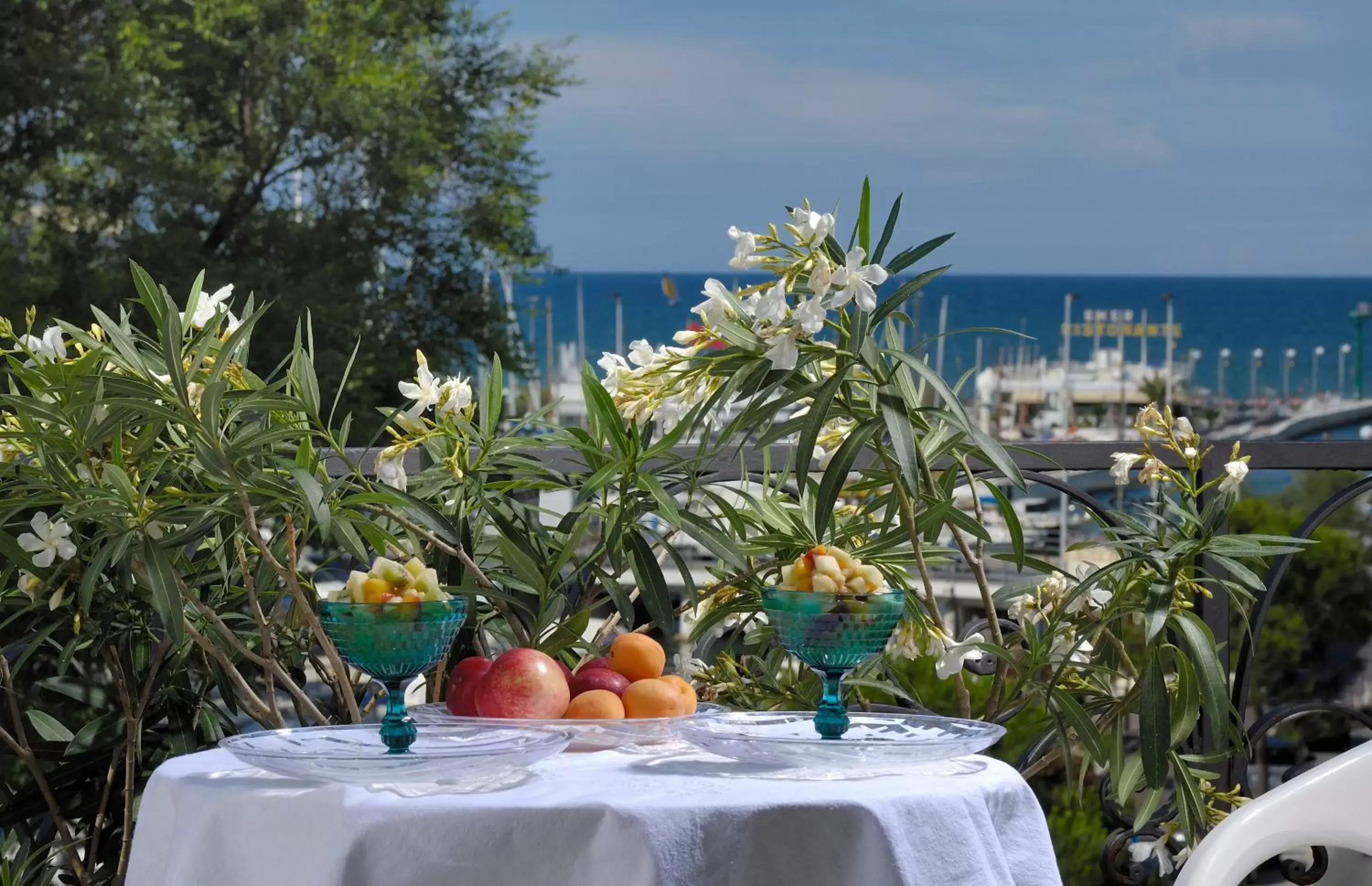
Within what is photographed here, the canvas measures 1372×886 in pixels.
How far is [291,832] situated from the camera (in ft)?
3.31

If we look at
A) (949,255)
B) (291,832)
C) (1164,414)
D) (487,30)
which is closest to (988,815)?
(291,832)

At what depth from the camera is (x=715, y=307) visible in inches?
56.0

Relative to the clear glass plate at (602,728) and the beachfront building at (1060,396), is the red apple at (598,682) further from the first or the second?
the beachfront building at (1060,396)

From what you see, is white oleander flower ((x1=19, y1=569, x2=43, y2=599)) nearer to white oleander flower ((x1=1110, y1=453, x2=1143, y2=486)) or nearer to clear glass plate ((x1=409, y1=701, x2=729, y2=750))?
clear glass plate ((x1=409, y1=701, x2=729, y2=750))

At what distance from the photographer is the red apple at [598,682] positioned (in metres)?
1.32

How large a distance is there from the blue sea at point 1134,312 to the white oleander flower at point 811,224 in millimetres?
49054

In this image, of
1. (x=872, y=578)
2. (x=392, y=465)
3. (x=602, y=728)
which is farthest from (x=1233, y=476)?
(x=392, y=465)

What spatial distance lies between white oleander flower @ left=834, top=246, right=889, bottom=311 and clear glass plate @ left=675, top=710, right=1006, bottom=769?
1.28ft

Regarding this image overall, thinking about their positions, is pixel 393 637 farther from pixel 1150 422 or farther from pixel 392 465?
pixel 1150 422

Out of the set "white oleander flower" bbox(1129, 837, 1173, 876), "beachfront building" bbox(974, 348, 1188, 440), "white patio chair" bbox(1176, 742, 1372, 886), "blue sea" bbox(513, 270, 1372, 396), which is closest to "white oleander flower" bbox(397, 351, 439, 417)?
"white patio chair" bbox(1176, 742, 1372, 886)

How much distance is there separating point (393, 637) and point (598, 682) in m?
0.26

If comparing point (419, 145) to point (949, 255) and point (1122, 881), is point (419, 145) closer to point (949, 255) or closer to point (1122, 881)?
point (1122, 881)

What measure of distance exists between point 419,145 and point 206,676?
42.2 feet

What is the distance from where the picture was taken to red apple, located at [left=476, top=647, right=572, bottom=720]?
1270 millimetres
